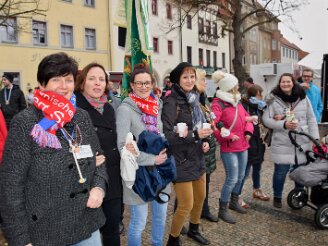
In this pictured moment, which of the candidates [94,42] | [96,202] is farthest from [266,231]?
[94,42]

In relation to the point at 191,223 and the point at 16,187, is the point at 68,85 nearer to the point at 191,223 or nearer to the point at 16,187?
the point at 16,187

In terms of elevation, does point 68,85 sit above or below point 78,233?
above

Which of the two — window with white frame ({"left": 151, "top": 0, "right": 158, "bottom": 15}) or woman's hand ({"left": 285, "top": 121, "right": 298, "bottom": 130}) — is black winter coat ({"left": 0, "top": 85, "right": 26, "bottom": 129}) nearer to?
woman's hand ({"left": 285, "top": 121, "right": 298, "bottom": 130})

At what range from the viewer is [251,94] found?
553cm

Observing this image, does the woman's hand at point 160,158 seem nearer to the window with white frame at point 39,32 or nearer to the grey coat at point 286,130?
the grey coat at point 286,130

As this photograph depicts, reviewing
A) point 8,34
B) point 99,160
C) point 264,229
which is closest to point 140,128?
point 99,160

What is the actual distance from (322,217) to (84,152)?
337 centimetres

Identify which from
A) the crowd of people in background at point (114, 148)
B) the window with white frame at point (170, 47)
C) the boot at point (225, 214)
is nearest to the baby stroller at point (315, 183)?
the crowd of people in background at point (114, 148)

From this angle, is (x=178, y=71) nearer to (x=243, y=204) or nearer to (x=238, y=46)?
(x=243, y=204)

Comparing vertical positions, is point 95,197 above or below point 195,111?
below

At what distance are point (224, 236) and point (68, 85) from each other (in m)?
2.80

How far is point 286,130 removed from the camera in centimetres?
485

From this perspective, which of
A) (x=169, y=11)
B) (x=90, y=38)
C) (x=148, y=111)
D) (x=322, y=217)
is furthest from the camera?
(x=169, y=11)

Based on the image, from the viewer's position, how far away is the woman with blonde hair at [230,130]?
444cm
